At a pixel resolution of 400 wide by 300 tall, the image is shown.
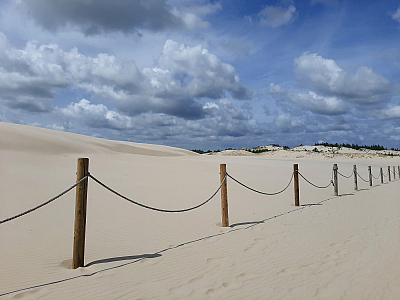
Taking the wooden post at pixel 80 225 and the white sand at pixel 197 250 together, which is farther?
the wooden post at pixel 80 225

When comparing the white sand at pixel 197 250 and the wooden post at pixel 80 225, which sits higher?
the wooden post at pixel 80 225

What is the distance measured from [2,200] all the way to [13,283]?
236 inches

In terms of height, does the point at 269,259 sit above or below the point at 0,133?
below

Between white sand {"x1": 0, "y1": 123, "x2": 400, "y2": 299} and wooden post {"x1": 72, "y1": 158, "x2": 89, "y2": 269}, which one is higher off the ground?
wooden post {"x1": 72, "y1": 158, "x2": 89, "y2": 269}

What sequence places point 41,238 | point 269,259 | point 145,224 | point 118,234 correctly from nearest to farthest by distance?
point 269,259, point 41,238, point 118,234, point 145,224

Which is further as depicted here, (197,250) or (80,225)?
(197,250)

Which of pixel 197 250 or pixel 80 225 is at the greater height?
pixel 80 225

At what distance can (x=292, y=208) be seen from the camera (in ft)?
35.5

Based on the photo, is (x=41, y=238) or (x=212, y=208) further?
(x=212, y=208)

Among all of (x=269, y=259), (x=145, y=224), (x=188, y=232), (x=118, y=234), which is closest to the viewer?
(x=269, y=259)

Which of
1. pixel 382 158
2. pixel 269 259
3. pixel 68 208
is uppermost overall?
pixel 382 158

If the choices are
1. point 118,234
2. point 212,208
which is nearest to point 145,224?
point 118,234

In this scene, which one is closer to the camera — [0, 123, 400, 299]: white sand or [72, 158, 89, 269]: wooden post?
[0, 123, 400, 299]: white sand

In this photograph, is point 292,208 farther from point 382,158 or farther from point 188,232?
point 382,158
